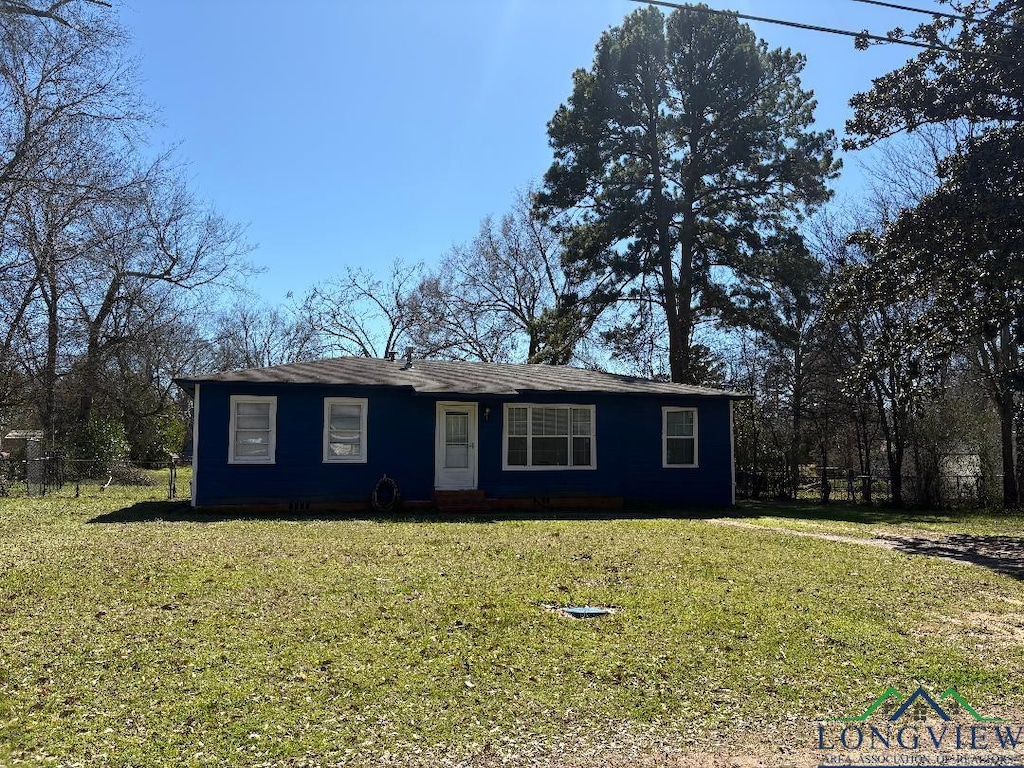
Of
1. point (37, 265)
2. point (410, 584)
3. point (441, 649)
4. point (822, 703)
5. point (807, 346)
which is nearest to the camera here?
point (822, 703)

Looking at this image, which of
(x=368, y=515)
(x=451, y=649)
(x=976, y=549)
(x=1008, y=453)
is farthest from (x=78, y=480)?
(x=1008, y=453)

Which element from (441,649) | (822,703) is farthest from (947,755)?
(441,649)

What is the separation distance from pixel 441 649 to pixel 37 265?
539 inches

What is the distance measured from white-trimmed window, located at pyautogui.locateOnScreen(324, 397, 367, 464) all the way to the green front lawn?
5.37m

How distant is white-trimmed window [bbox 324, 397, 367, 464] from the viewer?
49.5 feet

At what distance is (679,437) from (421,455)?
6.07 metres

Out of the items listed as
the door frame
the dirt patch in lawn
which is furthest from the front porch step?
the dirt patch in lawn

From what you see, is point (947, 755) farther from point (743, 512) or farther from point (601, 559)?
point (743, 512)

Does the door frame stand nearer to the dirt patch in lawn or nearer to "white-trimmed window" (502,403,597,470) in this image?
"white-trimmed window" (502,403,597,470)

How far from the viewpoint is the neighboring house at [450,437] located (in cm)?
1460

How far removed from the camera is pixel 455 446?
1596cm

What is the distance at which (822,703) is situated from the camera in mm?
4438

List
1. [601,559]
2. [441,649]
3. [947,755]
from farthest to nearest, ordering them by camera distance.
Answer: [601,559], [441,649], [947,755]

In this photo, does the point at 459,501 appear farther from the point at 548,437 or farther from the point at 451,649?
the point at 451,649
